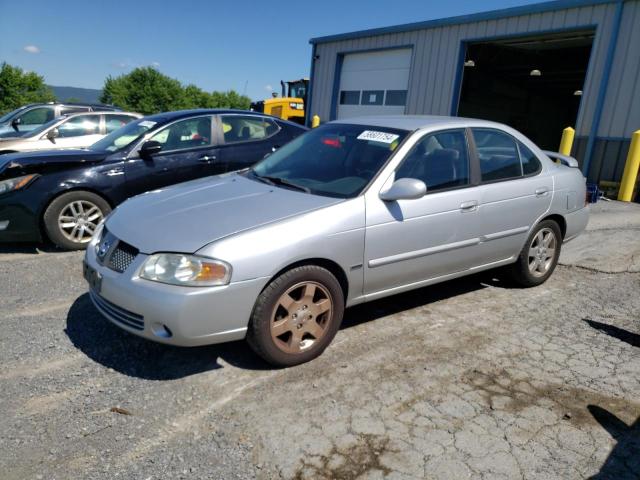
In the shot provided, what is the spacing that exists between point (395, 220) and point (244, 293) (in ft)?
3.98

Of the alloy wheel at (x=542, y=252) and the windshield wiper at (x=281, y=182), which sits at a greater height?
the windshield wiper at (x=281, y=182)

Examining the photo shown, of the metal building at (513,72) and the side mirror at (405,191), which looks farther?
the metal building at (513,72)

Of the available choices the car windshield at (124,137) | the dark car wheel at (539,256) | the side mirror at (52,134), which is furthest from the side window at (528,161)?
the side mirror at (52,134)

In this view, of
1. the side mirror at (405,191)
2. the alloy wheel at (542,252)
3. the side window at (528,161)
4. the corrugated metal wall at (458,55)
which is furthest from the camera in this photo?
the corrugated metal wall at (458,55)

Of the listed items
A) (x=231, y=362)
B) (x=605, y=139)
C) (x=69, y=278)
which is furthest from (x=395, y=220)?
(x=605, y=139)

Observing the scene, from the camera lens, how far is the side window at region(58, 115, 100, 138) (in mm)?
8750

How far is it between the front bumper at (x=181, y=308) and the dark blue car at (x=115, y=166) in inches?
109

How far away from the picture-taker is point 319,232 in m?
2.99

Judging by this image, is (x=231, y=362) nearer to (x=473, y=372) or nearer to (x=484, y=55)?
→ (x=473, y=372)

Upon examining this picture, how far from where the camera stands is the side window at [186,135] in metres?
5.82

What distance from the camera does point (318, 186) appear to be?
3461 millimetres

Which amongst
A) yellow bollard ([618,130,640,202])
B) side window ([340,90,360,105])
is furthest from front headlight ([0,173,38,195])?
side window ([340,90,360,105])

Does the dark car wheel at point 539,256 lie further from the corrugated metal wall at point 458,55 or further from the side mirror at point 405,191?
the corrugated metal wall at point 458,55

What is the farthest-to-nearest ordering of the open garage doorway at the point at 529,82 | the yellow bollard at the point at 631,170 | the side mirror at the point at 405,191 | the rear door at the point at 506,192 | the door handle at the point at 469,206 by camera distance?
the open garage doorway at the point at 529,82, the yellow bollard at the point at 631,170, the rear door at the point at 506,192, the door handle at the point at 469,206, the side mirror at the point at 405,191
